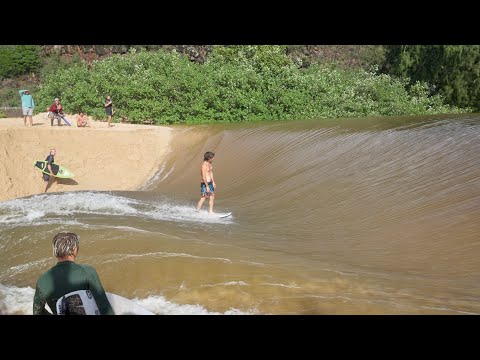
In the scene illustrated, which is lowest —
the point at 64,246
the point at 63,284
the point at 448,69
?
the point at 63,284

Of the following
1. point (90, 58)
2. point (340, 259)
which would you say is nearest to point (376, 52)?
point (90, 58)

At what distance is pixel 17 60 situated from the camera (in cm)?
3241

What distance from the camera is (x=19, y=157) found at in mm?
16938

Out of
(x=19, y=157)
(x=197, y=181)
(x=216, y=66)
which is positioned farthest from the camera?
(x=216, y=66)

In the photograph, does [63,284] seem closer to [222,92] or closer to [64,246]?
[64,246]

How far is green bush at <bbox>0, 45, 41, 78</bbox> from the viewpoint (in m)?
32.3

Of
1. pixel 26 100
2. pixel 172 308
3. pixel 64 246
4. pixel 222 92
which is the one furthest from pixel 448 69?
pixel 64 246

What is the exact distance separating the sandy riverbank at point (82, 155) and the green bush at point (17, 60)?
1552 centimetres

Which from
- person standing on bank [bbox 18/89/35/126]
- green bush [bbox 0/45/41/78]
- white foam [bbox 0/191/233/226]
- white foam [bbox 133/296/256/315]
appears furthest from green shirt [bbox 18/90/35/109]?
green bush [bbox 0/45/41/78]

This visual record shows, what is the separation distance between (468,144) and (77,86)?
1600 centimetres

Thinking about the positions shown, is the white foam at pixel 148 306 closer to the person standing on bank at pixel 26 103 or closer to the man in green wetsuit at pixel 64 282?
the man in green wetsuit at pixel 64 282

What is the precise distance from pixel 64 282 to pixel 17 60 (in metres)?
32.7

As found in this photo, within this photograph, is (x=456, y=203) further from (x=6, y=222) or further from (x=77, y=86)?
(x=77, y=86)

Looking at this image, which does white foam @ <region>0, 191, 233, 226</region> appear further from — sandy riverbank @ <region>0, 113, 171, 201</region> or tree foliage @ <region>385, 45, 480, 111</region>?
tree foliage @ <region>385, 45, 480, 111</region>
